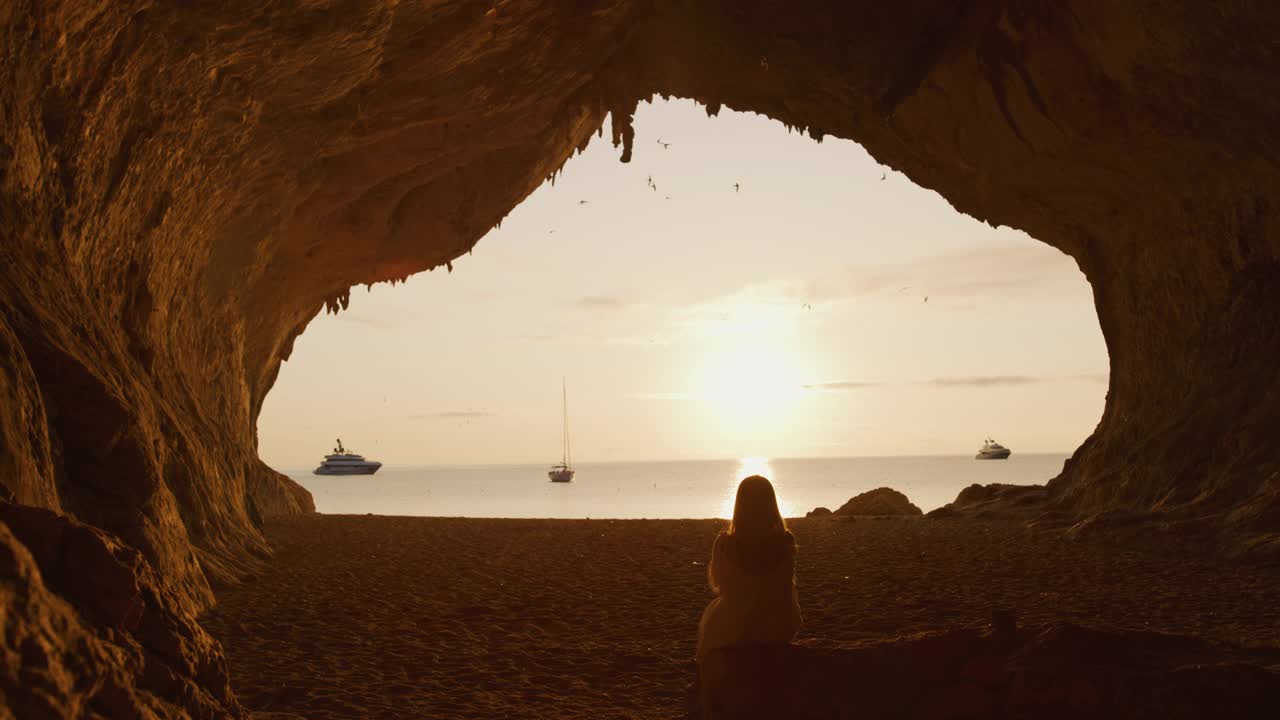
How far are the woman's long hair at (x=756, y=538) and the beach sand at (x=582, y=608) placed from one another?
Result: 1155mm

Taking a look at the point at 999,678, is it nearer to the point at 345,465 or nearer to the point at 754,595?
the point at 754,595

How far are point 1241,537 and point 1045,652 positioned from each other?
26.5 feet

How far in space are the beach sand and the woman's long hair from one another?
115 centimetres

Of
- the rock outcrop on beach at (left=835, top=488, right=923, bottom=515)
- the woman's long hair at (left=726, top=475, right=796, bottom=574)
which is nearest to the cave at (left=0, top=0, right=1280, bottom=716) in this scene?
the woman's long hair at (left=726, top=475, right=796, bottom=574)

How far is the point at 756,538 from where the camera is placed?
16.7ft

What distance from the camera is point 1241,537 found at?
10.6 metres

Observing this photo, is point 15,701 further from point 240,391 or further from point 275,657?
point 240,391

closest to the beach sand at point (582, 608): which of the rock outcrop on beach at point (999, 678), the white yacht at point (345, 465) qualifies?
the rock outcrop on beach at point (999, 678)

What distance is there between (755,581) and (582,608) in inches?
157

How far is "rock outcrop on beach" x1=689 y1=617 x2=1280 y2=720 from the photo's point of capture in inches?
163

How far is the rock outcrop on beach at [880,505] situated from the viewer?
74.4ft

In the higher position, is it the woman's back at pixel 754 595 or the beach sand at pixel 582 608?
the woman's back at pixel 754 595

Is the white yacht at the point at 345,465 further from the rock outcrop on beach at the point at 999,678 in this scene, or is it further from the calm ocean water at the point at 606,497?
the rock outcrop on beach at the point at 999,678

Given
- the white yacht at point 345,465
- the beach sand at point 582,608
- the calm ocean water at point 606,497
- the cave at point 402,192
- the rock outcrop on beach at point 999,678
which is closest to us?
the rock outcrop on beach at point 999,678
